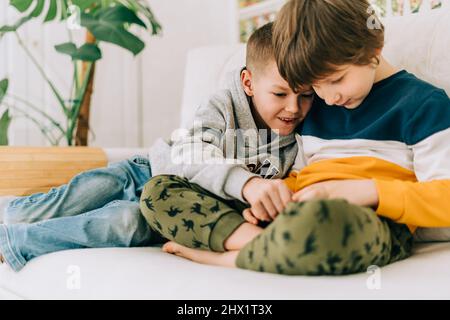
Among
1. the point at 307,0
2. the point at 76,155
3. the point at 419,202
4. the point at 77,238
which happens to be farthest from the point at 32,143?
the point at 419,202

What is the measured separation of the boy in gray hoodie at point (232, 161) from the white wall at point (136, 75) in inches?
42.5

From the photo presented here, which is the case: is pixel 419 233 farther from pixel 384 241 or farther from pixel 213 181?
pixel 213 181

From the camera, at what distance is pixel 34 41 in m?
2.19

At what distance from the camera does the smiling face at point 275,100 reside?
3.64 ft

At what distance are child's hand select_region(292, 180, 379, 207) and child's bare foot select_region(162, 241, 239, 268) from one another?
0.13m

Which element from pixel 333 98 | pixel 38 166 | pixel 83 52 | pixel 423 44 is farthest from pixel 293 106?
pixel 83 52

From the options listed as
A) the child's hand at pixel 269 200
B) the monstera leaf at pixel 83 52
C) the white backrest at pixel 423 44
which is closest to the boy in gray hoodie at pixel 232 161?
the child's hand at pixel 269 200

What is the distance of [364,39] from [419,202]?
0.27 metres

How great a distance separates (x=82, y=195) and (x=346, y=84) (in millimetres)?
603

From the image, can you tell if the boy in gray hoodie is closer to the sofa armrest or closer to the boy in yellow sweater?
the boy in yellow sweater

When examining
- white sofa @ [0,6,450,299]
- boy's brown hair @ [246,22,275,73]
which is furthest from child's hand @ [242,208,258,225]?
boy's brown hair @ [246,22,275,73]

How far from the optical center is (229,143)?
1146 millimetres

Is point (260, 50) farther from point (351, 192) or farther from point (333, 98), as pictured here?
point (351, 192)

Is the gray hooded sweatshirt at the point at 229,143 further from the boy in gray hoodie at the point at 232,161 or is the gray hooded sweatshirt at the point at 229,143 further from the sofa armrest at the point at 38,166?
the sofa armrest at the point at 38,166
